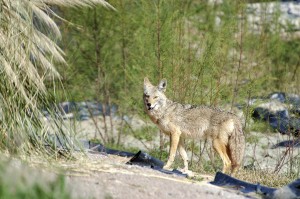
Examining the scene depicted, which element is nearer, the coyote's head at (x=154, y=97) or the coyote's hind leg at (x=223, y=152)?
the coyote's hind leg at (x=223, y=152)

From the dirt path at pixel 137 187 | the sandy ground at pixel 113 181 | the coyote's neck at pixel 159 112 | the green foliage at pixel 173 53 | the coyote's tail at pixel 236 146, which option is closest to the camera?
the sandy ground at pixel 113 181

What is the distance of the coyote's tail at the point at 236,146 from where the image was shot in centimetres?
919

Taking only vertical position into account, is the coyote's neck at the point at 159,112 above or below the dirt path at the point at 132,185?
above

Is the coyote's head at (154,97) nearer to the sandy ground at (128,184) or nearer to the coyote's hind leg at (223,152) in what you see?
the coyote's hind leg at (223,152)

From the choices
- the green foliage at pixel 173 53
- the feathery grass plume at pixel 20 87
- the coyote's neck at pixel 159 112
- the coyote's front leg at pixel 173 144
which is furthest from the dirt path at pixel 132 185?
the green foliage at pixel 173 53

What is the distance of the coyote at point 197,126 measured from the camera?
9203 millimetres

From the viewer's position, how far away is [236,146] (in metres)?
9.22

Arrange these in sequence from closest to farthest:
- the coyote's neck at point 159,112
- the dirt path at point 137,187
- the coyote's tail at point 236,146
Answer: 1. the dirt path at point 137,187
2. the coyote's tail at point 236,146
3. the coyote's neck at point 159,112

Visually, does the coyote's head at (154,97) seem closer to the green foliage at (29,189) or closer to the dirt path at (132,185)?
the dirt path at (132,185)

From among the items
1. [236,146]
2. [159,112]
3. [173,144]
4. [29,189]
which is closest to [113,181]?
[29,189]

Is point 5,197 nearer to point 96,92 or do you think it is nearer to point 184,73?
point 184,73

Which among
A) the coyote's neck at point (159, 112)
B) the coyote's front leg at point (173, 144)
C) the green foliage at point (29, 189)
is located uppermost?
the green foliage at point (29, 189)

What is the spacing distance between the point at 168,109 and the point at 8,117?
7.94 feet

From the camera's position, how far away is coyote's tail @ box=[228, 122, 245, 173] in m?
9.19
